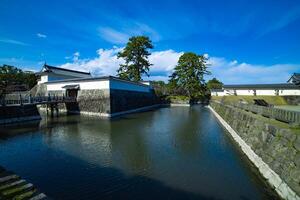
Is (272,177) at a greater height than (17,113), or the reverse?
(17,113)

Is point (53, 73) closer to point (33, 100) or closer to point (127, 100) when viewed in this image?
point (33, 100)

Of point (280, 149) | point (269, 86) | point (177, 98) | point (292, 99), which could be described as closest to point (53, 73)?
point (177, 98)

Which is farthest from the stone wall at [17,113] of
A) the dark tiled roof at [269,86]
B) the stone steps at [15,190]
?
the dark tiled roof at [269,86]

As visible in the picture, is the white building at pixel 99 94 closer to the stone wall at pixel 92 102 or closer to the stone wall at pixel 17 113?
the stone wall at pixel 92 102

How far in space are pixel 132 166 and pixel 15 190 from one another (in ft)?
13.4

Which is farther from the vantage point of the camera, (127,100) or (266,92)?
(266,92)

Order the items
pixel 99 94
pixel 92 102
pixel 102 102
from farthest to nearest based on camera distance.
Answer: pixel 92 102 → pixel 99 94 → pixel 102 102

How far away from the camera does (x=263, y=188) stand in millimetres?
6035

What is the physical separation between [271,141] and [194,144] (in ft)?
14.6

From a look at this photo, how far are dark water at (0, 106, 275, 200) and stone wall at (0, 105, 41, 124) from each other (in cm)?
517

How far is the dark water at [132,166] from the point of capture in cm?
571

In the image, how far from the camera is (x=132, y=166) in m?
7.62

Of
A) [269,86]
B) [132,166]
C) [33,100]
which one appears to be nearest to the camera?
[132,166]

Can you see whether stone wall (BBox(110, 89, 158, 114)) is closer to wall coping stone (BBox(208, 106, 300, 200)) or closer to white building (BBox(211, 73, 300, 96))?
wall coping stone (BBox(208, 106, 300, 200))
